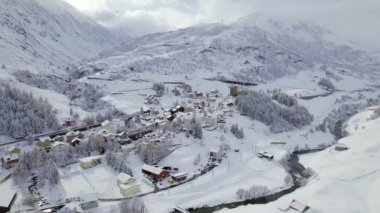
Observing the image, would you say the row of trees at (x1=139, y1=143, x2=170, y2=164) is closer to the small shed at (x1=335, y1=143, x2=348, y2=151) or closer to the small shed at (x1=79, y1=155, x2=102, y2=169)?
the small shed at (x1=79, y1=155, x2=102, y2=169)

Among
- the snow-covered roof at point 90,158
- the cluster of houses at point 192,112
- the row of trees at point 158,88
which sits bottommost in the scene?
the snow-covered roof at point 90,158

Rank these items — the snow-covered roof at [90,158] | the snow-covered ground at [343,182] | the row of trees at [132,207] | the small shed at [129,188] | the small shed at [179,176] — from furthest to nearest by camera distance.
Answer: the snow-covered roof at [90,158]
the small shed at [179,176]
the small shed at [129,188]
the snow-covered ground at [343,182]
the row of trees at [132,207]

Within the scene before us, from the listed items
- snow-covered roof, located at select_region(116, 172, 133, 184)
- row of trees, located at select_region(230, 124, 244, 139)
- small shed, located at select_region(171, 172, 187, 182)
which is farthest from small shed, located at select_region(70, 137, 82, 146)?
row of trees, located at select_region(230, 124, 244, 139)

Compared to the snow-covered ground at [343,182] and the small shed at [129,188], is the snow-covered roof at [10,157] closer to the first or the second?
the small shed at [129,188]

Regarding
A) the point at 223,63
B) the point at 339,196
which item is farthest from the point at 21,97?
the point at 223,63

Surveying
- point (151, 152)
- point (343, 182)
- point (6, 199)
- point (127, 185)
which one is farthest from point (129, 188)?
point (343, 182)

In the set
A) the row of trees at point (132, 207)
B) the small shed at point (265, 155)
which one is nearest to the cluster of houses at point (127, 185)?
the row of trees at point (132, 207)

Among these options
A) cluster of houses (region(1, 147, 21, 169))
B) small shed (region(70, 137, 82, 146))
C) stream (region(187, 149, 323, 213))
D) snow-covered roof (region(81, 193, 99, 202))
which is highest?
small shed (region(70, 137, 82, 146))
